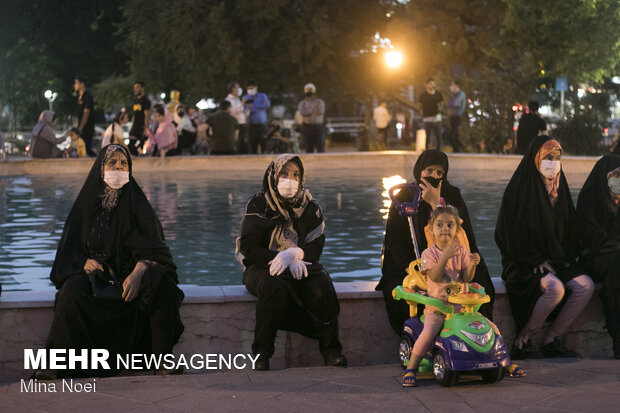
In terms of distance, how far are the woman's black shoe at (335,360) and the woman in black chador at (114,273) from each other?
89 cm

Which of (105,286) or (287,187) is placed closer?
(105,286)

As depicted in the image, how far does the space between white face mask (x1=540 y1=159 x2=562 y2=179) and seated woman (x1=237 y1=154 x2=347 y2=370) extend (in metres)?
1.49

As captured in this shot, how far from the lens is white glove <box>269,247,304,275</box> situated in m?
6.66

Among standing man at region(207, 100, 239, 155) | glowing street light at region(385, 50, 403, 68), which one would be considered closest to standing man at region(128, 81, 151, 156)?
standing man at region(207, 100, 239, 155)

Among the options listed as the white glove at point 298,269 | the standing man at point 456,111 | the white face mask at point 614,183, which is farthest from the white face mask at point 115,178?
the standing man at point 456,111

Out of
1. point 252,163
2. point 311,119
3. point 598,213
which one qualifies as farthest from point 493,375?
point 311,119

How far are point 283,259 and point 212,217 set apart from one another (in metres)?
8.50

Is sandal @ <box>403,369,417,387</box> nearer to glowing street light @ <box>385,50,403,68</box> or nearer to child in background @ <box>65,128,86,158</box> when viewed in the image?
child in background @ <box>65,128,86,158</box>

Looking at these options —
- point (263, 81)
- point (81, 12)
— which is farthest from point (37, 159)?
point (81, 12)

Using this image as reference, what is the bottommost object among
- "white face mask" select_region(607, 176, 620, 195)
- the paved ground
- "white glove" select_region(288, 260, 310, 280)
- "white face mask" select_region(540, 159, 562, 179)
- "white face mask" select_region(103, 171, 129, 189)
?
the paved ground

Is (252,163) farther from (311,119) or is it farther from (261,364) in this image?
(261,364)

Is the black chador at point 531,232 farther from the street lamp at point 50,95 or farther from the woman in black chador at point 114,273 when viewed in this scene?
the street lamp at point 50,95

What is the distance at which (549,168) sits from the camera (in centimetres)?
725

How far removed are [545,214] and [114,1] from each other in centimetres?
3887
